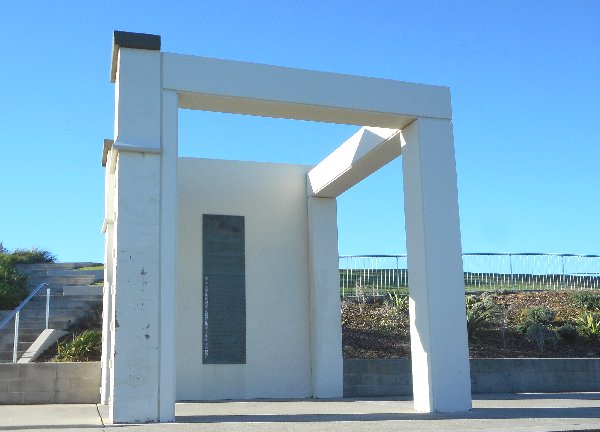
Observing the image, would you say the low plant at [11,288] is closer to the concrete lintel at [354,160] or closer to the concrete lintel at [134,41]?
the concrete lintel at [354,160]

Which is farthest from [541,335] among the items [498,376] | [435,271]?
[435,271]

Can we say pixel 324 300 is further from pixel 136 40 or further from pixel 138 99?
pixel 136 40

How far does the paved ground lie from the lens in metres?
8.20

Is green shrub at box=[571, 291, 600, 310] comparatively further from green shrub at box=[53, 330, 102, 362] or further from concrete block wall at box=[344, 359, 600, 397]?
green shrub at box=[53, 330, 102, 362]

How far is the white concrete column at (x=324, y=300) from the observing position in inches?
518

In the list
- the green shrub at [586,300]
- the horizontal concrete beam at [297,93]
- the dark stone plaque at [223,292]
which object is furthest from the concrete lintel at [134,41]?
the green shrub at [586,300]

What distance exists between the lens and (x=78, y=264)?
21.1 meters

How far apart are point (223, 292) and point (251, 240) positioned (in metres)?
1.05

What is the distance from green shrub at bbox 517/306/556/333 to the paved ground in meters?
4.29

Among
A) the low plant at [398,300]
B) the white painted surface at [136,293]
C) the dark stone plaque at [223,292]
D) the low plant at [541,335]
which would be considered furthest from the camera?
the low plant at [398,300]

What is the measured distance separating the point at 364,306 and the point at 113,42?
10.2m

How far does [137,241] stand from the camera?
9.09 metres

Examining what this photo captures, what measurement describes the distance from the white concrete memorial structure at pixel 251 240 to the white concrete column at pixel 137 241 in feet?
0.05

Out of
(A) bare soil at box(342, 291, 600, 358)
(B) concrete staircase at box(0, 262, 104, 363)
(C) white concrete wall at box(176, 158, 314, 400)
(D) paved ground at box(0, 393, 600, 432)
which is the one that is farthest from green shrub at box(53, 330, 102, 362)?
(A) bare soil at box(342, 291, 600, 358)
